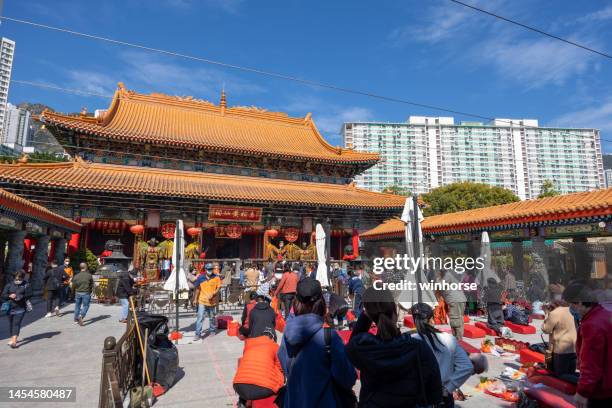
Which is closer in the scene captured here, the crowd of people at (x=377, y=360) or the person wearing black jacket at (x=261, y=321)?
the crowd of people at (x=377, y=360)

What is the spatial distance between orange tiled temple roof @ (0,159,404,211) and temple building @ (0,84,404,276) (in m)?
0.05

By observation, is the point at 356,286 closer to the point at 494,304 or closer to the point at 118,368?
the point at 494,304

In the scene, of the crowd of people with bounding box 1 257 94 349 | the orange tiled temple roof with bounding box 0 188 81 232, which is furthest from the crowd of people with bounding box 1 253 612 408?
the orange tiled temple roof with bounding box 0 188 81 232

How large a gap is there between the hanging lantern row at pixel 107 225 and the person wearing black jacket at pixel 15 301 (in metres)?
9.66

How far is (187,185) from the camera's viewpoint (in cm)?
1706

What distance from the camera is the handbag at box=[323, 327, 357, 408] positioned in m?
2.39

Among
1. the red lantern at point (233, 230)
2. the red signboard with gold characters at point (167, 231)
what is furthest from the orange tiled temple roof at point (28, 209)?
the red lantern at point (233, 230)

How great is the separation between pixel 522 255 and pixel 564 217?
3.74 m

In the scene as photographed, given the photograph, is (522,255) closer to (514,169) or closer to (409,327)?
(409,327)

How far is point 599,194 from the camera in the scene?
1112 cm

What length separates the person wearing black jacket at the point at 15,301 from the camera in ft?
21.5

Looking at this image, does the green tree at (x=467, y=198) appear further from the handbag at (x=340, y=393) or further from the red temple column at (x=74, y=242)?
the handbag at (x=340, y=393)

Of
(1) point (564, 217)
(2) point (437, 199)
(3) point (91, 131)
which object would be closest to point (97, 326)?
(3) point (91, 131)

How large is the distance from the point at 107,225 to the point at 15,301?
32.7 ft
